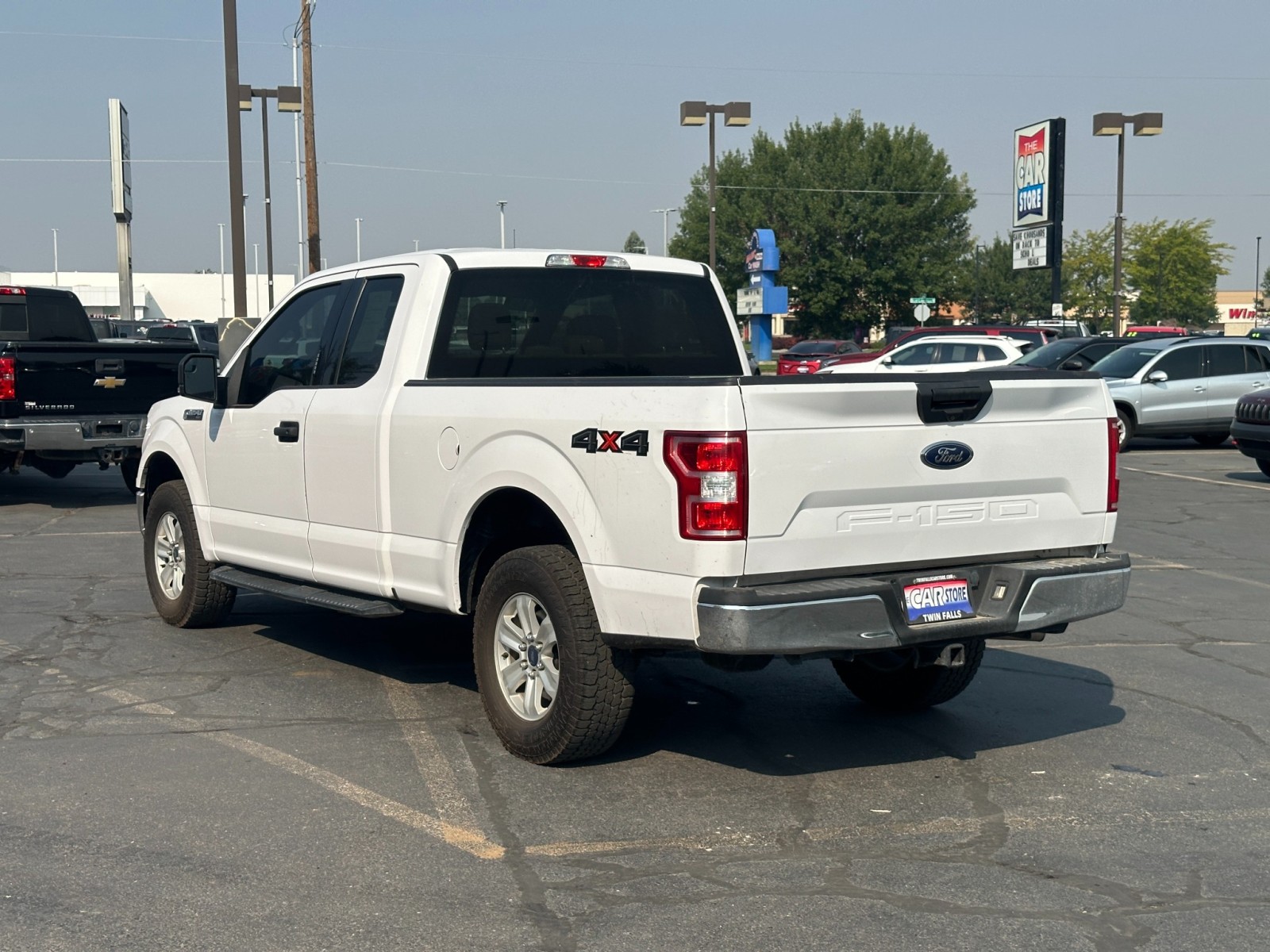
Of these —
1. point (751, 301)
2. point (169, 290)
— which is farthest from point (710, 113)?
point (169, 290)

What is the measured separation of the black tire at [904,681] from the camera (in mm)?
6242

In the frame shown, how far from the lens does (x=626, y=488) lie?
5.05 meters

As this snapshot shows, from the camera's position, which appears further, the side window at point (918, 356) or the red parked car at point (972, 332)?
the red parked car at point (972, 332)

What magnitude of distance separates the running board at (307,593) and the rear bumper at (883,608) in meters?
2.08

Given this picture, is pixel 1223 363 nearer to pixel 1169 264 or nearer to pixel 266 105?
pixel 266 105

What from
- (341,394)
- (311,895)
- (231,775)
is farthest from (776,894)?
(341,394)

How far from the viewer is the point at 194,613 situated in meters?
8.19

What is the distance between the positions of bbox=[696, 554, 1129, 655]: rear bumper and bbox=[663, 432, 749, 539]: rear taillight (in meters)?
0.21

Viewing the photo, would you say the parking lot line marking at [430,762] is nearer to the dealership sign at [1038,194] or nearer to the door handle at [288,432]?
the door handle at [288,432]

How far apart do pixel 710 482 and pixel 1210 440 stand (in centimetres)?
2069

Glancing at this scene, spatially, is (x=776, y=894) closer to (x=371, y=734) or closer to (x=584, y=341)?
(x=371, y=734)

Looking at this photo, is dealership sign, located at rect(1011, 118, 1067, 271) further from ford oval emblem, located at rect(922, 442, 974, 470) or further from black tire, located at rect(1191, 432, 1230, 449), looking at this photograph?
ford oval emblem, located at rect(922, 442, 974, 470)

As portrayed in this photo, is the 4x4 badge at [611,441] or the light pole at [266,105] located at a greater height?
the light pole at [266,105]

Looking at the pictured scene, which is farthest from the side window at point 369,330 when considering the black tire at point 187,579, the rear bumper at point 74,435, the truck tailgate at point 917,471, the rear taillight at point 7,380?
the rear taillight at point 7,380
